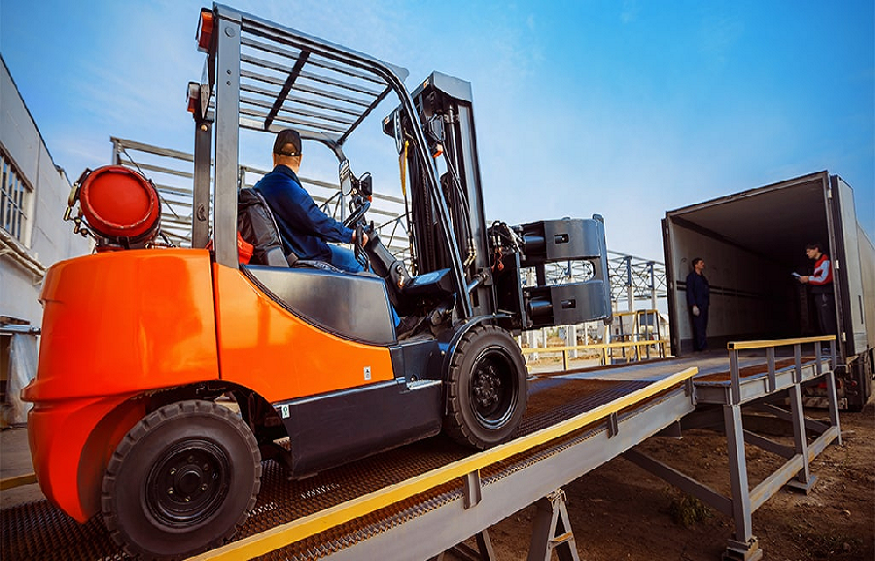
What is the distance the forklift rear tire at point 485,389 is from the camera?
8.60 ft

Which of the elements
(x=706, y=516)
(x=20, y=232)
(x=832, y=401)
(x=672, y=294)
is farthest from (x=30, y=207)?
(x=832, y=401)

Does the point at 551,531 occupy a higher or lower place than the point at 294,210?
lower

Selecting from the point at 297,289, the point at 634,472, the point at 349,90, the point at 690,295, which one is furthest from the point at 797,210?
the point at 297,289

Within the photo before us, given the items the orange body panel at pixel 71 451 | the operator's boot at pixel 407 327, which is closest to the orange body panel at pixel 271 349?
the orange body panel at pixel 71 451

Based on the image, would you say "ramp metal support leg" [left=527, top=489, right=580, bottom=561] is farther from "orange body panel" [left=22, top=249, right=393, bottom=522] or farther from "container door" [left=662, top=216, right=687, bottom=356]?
"container door" [left=662, top=216, right=687, bottom=356]

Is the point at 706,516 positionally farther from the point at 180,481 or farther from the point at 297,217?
the point at 180,481

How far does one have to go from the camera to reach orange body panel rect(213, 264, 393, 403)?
194cm

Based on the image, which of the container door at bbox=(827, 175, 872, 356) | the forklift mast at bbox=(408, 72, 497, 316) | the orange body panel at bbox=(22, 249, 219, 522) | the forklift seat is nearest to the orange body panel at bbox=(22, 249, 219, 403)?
the orange body panel at bbox=(22, 249, 219, 522)

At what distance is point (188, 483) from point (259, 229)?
45.4 inches

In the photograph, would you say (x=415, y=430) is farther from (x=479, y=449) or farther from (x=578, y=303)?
(x=578, y=303)

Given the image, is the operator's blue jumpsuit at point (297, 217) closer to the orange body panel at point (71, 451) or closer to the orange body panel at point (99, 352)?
the orange body panel at point (99, 352)

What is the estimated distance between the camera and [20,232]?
1123 centimetres

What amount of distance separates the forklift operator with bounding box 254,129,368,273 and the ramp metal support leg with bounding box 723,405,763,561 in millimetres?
4066

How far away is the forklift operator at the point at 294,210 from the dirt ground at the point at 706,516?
13.1 ft
